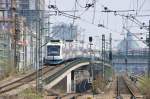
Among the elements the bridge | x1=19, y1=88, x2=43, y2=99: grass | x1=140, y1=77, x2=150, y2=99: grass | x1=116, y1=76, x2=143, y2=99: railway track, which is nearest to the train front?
the bridge

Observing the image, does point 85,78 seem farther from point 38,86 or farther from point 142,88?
point 38,86

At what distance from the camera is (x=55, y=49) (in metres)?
64.8

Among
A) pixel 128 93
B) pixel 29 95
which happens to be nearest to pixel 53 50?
pixel 128 93

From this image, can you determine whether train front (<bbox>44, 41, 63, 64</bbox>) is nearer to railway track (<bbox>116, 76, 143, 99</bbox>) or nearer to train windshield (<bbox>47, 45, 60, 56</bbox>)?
train windshield (<bbox>47, 45, 60, 56</bbox>)

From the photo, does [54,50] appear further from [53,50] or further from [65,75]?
[65,75]

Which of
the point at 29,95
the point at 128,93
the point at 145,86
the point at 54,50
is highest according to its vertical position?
the point at 54,50

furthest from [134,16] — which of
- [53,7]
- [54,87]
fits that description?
[54,87]

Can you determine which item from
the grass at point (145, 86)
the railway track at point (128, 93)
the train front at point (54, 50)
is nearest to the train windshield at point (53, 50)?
the train front at point (54, 50)

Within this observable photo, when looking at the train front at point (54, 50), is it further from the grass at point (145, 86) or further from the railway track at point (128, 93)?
the grass at point (145, 86)

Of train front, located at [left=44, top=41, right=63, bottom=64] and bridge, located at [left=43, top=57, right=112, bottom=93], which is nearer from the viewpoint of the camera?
bridge, located at [left=43, top=57, right=112, bottom=93]

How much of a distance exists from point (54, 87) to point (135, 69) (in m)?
109

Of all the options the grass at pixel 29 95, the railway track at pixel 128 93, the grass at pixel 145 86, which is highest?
the grass at pixel 29 95

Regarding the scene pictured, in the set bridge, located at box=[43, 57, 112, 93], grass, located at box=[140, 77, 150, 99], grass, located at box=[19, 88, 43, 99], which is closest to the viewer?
grass, located at box=[19, 88, 43, 99]

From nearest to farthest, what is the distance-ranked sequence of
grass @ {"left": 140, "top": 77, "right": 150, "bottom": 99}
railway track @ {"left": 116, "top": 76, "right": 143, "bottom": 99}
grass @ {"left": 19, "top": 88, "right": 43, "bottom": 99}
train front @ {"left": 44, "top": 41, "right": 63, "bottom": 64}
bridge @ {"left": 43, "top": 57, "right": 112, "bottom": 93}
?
grass @ {"left": 19, "top": 88, "right": 43, "bottom": 99}, railway track @ {"left": 116, "top": 76, "right": 143, "bottom": 99}, grass @ {"left": 140, "top": 77, "right": 150, "bottom": 99}, bridge @ {"left": 43, "top": 57, "right": 112, "bottom": 93}, train front @ {"left": 44, "top": 41, "right": 63, "bottom": 64}
